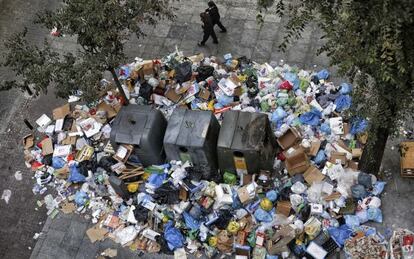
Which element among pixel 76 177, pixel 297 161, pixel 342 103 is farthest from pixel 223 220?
pixel 342 103

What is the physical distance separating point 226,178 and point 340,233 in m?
2.38

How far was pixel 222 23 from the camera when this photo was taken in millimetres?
12523

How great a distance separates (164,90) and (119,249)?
381 cm

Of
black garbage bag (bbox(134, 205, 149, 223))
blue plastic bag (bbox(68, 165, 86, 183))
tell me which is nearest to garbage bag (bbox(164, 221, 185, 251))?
black garbage bag (bbox(134, 205, 149, 223))

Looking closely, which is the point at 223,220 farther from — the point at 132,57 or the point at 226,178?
the point at 132,57

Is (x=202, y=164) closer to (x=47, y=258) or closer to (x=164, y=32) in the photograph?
(x=47, y=258)

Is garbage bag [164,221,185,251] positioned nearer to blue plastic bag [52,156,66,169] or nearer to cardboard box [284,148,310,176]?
cardboard box [284,148,310,176]

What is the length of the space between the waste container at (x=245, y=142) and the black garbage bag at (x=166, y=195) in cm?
109

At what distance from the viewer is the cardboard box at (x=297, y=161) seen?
933 cm

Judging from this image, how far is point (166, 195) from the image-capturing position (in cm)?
961

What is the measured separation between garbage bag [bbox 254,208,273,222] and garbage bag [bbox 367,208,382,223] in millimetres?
1790

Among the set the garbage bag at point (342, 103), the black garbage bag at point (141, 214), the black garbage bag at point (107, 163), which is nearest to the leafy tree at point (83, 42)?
the black garbage bag at point (107, 163)

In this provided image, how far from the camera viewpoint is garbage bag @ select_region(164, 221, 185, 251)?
A: 9.10 metres

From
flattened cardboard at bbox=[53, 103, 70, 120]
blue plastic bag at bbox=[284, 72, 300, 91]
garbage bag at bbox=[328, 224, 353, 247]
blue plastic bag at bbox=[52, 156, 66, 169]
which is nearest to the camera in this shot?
garbage bag at bbox=[328, 224, 353, 247]
